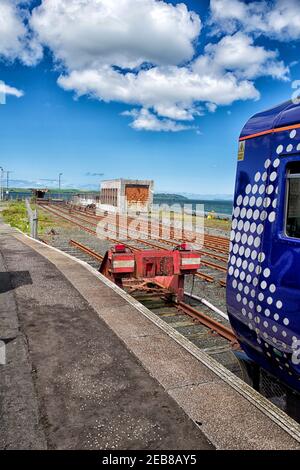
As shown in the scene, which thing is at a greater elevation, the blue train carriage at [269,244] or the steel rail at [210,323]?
the blue train carriage at [269,244]

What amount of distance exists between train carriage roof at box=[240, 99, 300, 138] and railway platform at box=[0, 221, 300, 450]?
3.00 meters

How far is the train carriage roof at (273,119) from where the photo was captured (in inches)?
150

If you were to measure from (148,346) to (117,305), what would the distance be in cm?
201

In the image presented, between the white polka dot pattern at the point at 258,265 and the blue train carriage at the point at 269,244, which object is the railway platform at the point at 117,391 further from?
the white polka dot pattern at the point at 258,265

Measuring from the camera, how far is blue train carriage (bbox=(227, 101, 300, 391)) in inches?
147

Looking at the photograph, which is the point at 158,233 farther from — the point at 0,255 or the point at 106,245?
the point at 0,255

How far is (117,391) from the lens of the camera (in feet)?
12.8

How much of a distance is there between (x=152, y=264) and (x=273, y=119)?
5176mm

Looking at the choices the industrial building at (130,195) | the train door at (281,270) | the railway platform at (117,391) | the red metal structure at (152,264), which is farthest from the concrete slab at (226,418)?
the industrial building at (130,195)

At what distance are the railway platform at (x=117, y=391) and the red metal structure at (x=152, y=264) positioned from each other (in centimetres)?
184

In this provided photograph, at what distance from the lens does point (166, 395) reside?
386 cm

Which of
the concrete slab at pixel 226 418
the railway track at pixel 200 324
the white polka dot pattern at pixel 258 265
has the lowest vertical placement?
the railway track at pixel 200 324

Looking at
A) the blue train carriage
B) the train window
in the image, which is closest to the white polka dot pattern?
the blue train carriage
